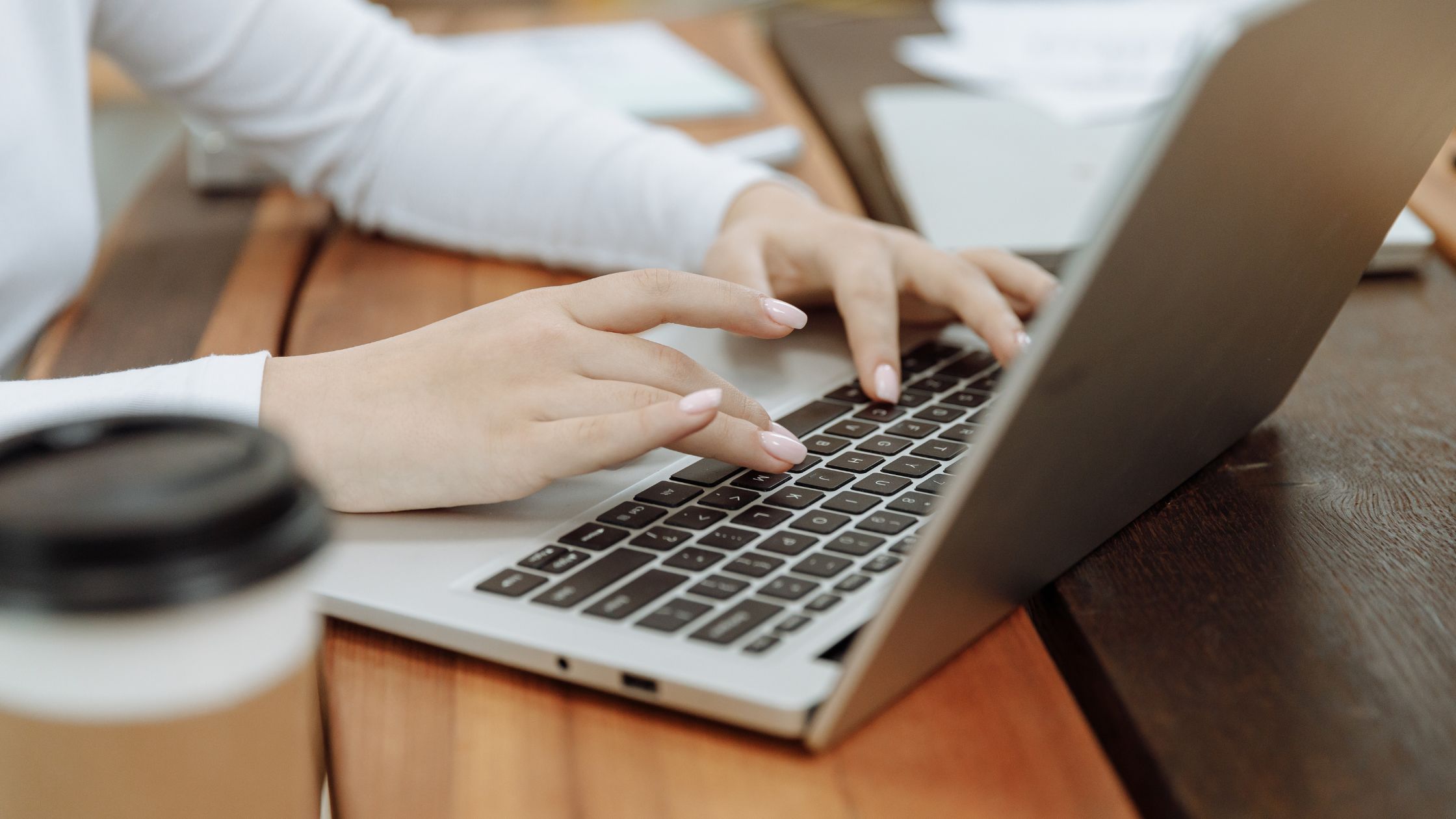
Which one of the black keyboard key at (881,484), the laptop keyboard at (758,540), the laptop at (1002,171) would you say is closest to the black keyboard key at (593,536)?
the laptop keyboard at (758,540)

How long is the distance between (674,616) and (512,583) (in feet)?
0.20

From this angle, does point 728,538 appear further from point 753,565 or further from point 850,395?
point 850,395

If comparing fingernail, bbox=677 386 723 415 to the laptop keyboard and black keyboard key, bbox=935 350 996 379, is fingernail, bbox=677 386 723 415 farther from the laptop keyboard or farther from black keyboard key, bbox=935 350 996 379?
black keyboard key, bbox=935 350 996 379

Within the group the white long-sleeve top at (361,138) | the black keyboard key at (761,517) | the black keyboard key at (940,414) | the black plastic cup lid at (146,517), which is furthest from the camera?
the white long-sleeve top at (361,138)

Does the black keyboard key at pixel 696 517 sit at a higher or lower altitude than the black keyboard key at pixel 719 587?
lower

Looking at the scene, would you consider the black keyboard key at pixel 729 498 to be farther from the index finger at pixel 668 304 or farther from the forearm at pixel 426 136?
the forearm at pixel 426 136

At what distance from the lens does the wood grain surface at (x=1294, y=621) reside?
0.33 meters

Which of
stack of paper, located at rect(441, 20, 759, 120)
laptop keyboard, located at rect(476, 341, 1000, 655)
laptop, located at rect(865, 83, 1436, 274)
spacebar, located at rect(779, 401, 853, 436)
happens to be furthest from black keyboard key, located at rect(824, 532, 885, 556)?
stack of paper, located at rect(441, 20, 759, 120)

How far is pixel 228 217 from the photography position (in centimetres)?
87

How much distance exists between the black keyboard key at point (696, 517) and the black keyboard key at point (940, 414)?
0.14 metres

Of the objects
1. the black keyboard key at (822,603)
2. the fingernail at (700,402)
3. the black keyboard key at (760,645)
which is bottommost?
the black keyboard key at (760,645)

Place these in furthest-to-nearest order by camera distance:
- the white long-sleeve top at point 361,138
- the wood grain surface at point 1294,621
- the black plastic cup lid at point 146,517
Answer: the white long-sleeve top at point 361,138, the wood grain surface at point 1294,621, the black plastic cup lid at point 146,517

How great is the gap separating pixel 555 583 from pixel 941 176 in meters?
0.55

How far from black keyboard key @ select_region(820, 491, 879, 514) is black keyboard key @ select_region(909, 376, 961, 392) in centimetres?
13
